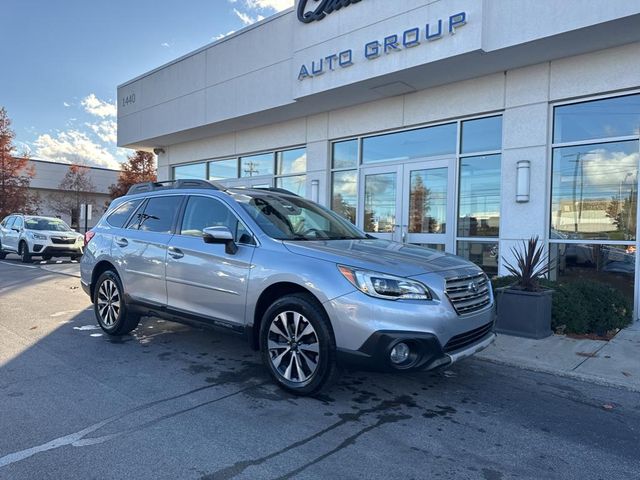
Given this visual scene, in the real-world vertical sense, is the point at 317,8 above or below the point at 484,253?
above

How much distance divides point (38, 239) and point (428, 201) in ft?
43.4

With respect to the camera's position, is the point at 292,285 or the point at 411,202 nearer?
the point at 292,285

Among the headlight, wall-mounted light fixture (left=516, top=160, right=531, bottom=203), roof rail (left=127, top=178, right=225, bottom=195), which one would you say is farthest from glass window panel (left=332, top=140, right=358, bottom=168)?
the headlight

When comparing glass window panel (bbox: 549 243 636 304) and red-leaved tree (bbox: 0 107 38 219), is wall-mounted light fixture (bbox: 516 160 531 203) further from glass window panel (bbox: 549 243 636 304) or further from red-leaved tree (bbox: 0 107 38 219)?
red-leaved tree (bbox: 0 107 38 219)

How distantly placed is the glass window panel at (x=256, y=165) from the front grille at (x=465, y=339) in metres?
9.84

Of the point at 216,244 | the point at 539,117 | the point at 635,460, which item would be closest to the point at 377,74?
the point at 539,117

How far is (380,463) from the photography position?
10.2ft

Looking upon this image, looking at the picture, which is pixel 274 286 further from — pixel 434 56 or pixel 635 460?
pixel 434 56

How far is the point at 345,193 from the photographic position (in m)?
11.6

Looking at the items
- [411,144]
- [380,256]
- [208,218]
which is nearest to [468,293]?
[380,256]

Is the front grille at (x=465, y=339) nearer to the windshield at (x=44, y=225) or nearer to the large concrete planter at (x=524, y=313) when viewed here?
the large concrete planter at (x=524, y=313)

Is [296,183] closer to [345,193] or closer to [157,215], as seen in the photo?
[345,193]

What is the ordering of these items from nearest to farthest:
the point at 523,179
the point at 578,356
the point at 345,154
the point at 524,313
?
1. the point at 578,356
2. the point at 524,313
3. the point at 523,179
4. the point at 345,154

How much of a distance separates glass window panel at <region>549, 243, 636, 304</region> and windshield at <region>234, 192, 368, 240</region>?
4.50 m
